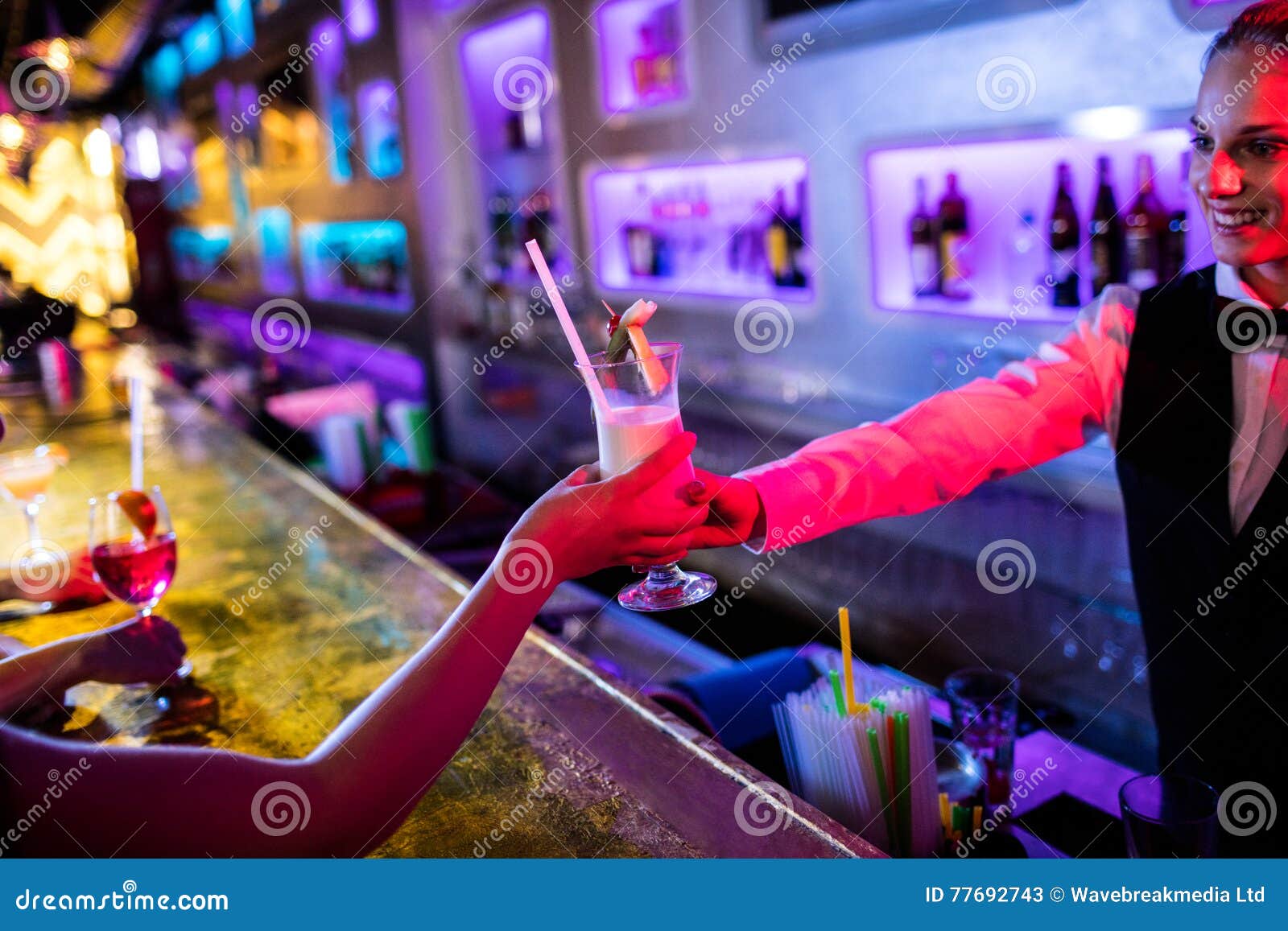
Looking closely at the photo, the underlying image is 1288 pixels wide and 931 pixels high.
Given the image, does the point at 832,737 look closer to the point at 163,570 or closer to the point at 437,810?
the point at 437,810

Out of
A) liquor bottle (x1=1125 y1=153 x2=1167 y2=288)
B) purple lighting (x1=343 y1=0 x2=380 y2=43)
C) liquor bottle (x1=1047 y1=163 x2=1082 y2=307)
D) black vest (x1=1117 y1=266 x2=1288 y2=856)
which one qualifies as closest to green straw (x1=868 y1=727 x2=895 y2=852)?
black vest (x1=1117 y1=266 x2=1288 y2=856)

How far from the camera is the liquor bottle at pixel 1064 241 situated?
8.24ft

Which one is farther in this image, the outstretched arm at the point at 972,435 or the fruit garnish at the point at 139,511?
the outstretched arm at the point at 972,435

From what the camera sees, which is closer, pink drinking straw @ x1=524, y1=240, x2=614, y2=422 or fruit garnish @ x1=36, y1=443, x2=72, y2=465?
pink drinking straw @ x1=524, y1=240, x2=614, y2=422

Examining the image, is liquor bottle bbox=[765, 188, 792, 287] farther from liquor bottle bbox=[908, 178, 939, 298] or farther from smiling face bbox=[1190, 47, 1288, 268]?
smiling face bbox=[1190, 47, 1288, 268]

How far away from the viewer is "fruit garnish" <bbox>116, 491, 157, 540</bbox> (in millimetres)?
1400

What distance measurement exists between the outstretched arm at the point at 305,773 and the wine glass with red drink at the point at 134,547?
506 millimetres

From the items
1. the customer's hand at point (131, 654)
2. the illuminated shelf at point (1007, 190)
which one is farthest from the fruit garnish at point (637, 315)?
the illuminated shelf at point (1007, 190)

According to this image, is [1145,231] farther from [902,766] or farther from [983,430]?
[902,766]

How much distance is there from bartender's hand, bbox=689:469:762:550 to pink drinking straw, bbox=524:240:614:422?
0.20m

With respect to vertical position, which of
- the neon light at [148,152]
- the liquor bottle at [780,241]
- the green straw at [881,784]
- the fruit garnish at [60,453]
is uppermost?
the neon light at [148,152]

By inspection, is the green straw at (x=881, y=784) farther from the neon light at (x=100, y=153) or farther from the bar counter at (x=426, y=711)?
the neon light at (x=100, y=153)

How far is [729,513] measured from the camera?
1438 millimetres
